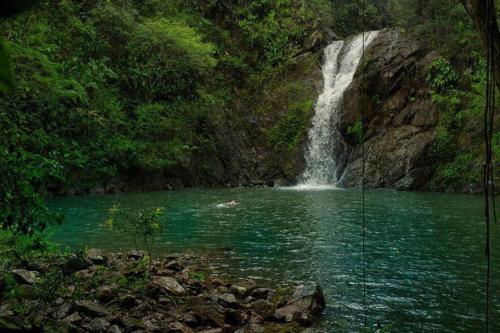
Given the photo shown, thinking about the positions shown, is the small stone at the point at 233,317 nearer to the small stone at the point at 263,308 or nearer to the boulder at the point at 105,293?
the small stone at the point at 263,308

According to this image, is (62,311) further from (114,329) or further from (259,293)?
(259,293)

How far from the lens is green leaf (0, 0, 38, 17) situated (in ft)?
2.06

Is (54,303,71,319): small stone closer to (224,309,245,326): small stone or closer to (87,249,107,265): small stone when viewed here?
(224,309,245,326): small stone

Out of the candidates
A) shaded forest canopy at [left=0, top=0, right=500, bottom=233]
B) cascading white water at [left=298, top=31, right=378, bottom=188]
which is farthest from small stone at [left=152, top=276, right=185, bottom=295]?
cascading white water at [left=298, top=31, right=378, bottom=188]

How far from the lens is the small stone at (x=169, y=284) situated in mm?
7082

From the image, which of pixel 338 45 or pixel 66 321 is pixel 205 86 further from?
pixel 66 321

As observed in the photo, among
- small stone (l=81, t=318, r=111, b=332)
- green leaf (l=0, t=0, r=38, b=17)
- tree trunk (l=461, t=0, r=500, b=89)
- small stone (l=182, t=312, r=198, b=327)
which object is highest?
tree trunk (l=461, t=0, r=500, b=89)

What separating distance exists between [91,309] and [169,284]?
1.72 m

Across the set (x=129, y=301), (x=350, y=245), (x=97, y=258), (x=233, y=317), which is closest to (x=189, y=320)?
(x=233, y=317)

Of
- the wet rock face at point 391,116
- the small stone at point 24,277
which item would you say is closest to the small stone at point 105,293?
the small stone at point 24,277

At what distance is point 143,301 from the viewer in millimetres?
6555

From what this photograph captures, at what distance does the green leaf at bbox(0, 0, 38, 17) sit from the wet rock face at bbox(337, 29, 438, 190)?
27.6m

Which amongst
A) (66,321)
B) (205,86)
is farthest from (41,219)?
(205,86)

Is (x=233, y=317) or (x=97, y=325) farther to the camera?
(x=233, y=317)
